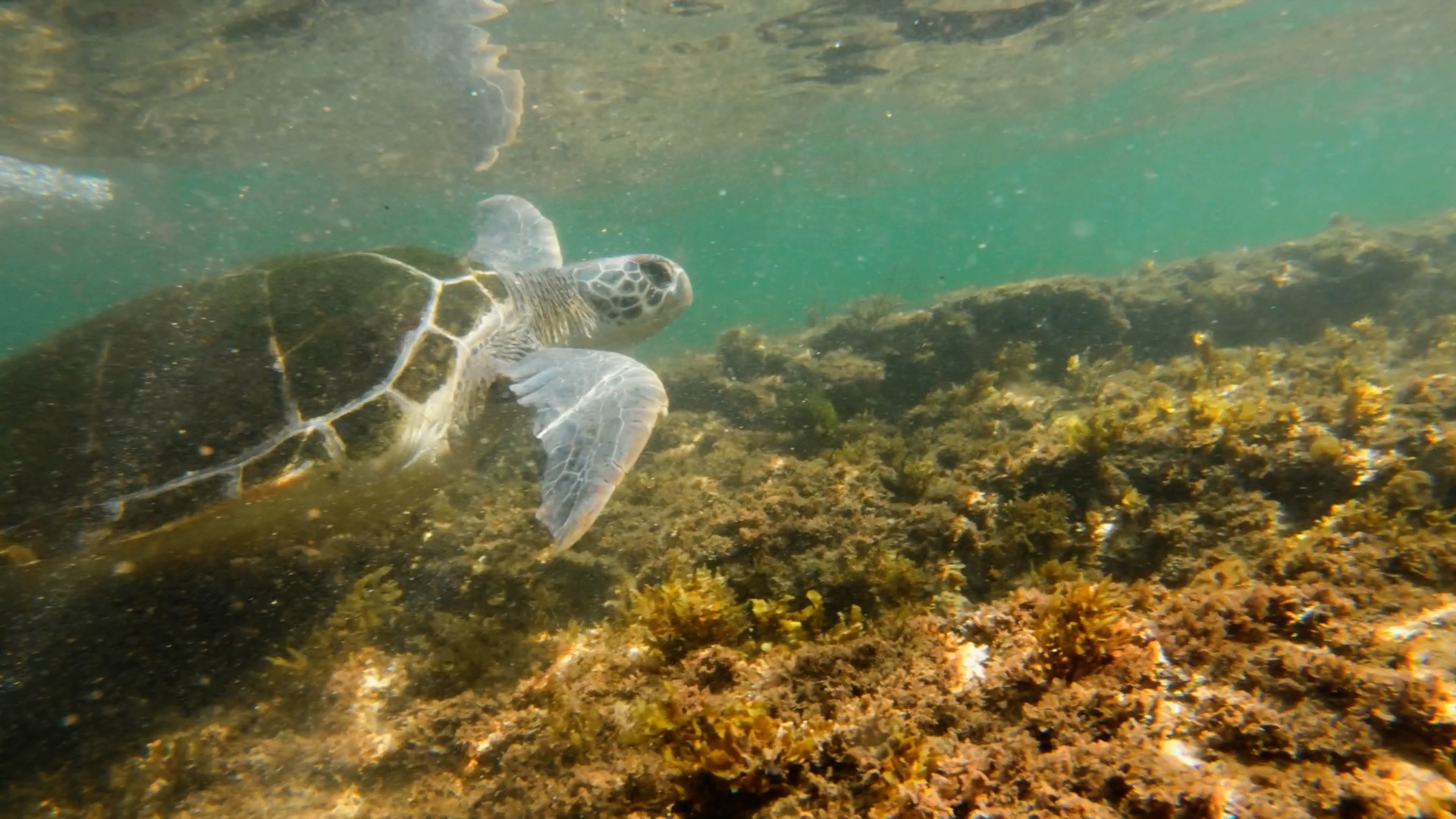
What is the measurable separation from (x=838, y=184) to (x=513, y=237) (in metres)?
33.2

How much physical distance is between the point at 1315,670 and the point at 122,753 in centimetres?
460

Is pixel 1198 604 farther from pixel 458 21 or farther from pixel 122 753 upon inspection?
pixel 458 21

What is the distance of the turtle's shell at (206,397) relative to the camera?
327 cm

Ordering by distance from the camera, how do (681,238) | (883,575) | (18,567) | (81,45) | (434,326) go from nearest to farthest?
(883,575), (18,567), (434,326), (81,45), (681,238)

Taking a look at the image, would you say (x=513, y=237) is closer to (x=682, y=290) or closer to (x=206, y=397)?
(x=682, y=290)

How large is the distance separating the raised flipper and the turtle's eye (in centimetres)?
140

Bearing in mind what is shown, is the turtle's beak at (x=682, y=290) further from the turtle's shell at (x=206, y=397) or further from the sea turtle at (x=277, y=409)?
the turtle's shell at (x=206, y=397)

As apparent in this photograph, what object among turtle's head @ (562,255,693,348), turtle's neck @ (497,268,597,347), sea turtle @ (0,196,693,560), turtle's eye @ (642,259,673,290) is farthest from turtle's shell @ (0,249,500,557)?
turtle's eye @ (642,259,673,290)

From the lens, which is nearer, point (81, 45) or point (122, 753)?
point (122, 753)

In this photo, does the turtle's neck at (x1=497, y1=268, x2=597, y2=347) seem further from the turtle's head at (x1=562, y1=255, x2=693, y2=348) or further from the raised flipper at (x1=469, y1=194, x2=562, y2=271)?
the raised flipper at (x1=469, y1=194, x2=562, y2=271)

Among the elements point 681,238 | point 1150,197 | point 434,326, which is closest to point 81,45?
point 434,326

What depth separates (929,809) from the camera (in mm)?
1513

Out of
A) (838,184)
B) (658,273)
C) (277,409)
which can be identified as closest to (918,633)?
(277,409)

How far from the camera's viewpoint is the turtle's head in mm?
5754
